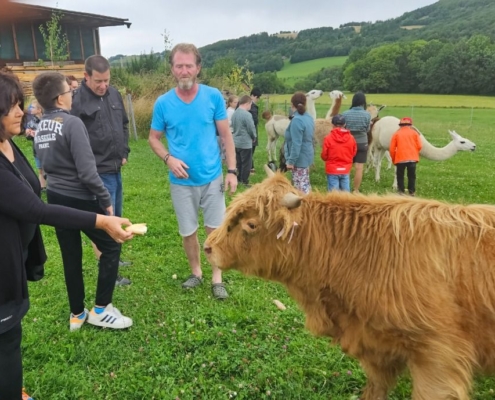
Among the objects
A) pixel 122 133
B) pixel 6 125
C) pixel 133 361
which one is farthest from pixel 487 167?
pixel 6 125

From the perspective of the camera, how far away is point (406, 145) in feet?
31.6

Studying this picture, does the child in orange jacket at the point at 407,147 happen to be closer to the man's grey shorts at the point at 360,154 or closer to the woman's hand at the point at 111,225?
the man's grey shorts at the point at 360,154

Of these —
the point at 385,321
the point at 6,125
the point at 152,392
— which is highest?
the point at 6,125

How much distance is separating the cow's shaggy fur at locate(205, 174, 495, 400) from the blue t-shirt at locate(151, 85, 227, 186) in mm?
1529

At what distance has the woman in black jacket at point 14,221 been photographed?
8.32 ft

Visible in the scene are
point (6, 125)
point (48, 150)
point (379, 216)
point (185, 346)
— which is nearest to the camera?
point (6, 125)

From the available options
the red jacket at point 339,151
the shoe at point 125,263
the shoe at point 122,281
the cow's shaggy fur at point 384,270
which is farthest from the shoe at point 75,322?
the red jacket at point 339,151

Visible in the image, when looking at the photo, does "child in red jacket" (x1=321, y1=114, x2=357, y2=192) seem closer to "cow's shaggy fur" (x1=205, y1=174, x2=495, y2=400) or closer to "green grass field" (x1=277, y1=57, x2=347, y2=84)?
"cow's shaggy fur" (x1=205, y1=174, x2=495, y2=400)

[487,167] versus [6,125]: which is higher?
[6,125]

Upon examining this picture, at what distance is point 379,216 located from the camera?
3.08 metres

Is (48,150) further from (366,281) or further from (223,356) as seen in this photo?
(366,281)

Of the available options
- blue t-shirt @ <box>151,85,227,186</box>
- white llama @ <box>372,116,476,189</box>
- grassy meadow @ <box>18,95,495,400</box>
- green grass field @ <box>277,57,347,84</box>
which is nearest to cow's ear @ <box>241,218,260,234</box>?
grassy meadow @ <box>18,95,495,400</box>

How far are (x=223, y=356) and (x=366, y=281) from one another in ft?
5.49

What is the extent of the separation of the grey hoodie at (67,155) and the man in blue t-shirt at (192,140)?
97 cm
